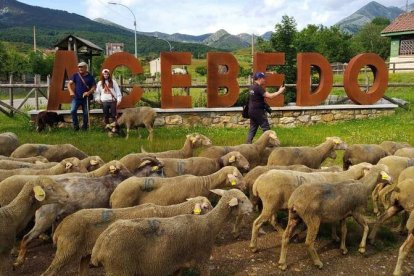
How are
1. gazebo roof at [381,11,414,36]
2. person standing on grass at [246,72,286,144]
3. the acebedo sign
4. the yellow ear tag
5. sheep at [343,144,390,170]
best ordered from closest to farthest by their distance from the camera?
1. the yellow ear tag
2. sheep at [343,144,390,170]
3. person standing on grass at [246,72,286,144]
4. the acebedo sign
5. gazebo roof at [381,11,414,36]

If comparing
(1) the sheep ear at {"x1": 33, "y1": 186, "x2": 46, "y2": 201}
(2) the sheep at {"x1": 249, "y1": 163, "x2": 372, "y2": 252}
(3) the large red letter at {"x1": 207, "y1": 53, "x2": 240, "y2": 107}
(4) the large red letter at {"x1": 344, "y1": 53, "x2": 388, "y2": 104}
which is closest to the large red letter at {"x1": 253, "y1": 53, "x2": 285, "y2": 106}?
(3) the large red letter at {"x1": 207, "y1": 53, "x2": 240, "y2": 107}

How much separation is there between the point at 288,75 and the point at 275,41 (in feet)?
6.35

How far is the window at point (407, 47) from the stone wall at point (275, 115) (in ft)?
97.0

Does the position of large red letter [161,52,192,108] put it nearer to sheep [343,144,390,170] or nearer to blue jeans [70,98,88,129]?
blue jeans [70,98,88,129]

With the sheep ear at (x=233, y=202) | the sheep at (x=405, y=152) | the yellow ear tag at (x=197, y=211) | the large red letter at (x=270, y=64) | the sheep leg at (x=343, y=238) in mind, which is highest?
the large red letter at (x=270, y=64)

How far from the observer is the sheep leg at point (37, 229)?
20.9 feet

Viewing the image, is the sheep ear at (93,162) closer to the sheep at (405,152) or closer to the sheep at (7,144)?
the sheep at (7,144)


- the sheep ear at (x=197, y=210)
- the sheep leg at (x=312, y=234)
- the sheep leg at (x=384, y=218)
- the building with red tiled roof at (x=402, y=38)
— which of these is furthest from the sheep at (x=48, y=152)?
the building with red tiled roof at (x=402, y=38)

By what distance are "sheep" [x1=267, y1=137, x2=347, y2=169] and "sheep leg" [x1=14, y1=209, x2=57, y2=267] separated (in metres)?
4.94

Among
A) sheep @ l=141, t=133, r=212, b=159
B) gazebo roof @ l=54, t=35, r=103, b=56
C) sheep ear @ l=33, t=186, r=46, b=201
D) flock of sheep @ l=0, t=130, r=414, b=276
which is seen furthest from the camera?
gazebo roof @ l=54, t=35, r=103, b=56

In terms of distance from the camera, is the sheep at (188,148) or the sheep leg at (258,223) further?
the sheep at (188,148)

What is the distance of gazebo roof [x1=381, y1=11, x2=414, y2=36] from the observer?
44.2 meters

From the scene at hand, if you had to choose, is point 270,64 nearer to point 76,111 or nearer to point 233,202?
point 76,111

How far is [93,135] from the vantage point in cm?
1511
